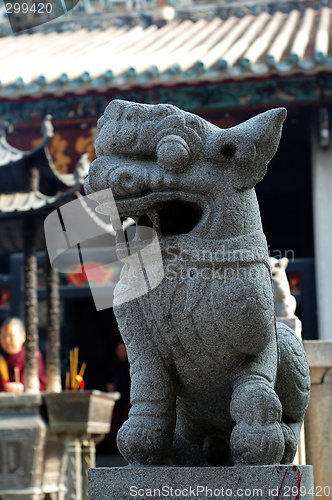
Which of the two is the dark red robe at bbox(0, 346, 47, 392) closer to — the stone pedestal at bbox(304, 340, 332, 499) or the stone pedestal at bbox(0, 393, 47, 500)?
the stone pedestal at bbox(0, 393, 47, 500)

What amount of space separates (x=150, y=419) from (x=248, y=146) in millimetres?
883

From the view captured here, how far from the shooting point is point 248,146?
2387mm

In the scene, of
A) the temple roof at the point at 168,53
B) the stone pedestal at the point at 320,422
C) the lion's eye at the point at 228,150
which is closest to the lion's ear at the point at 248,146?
the lion's eye at the point at 228,150

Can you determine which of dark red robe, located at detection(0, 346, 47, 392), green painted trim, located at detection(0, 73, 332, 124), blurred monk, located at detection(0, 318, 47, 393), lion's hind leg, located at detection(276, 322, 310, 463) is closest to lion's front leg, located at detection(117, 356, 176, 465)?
lion's hind leg, located at detection(276, 322, 310, 463)

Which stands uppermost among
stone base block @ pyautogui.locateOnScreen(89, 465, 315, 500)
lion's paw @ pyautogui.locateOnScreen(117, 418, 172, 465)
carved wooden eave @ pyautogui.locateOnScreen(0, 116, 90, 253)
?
lion's paw @ pyautogui.locateOnScreen(117, 418, 172, 465)

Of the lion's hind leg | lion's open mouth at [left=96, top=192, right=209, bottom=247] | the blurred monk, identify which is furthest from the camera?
the blurred monk

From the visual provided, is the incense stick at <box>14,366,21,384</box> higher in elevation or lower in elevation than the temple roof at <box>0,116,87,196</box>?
lower

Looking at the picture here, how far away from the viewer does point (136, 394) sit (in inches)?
97.0

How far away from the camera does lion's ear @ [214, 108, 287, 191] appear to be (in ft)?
7.84

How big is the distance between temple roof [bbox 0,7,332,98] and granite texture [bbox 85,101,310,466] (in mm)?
5111

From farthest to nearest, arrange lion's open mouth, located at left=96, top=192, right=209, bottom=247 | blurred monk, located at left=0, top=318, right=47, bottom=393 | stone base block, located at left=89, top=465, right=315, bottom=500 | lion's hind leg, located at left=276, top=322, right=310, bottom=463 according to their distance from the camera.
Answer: blurred monk, located at left=0, top=318, right=47, bottom=393
lion's hind leg, located at left=276, top=322, right=310, bottom=463
lion's open mouth, located at left=96, top=192, right=209, bottom=247
stone base block, located at left=89, top=465, right=315, bottom=500

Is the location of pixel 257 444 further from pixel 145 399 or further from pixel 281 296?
pixel 281 296

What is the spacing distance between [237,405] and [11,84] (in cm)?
634

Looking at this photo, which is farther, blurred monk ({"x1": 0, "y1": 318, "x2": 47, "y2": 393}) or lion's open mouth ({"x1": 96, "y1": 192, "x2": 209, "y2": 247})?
blurred monk ({"x1": 0, "y1": 318, "x2": 47, "y2": 393})
